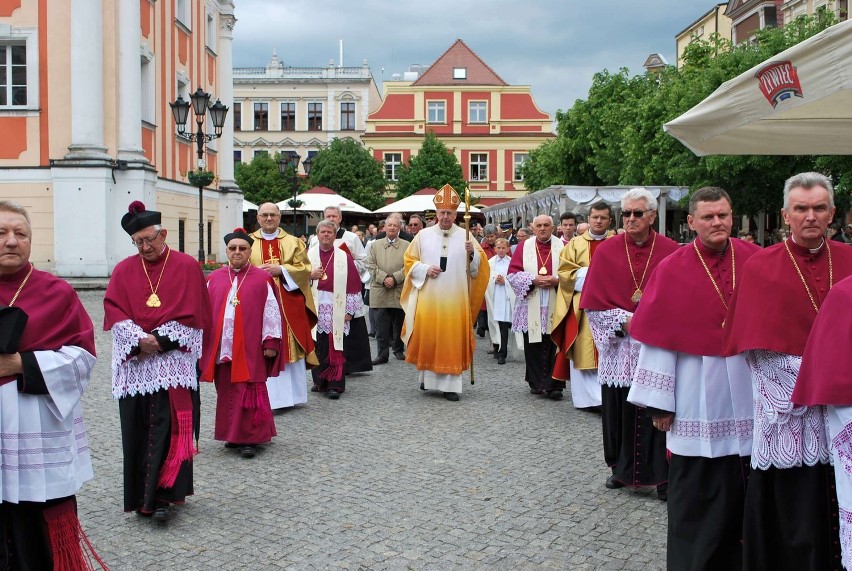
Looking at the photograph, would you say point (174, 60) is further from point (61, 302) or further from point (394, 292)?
point (61, 302)

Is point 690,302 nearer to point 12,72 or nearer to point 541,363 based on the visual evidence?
point 541,363

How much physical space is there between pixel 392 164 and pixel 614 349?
59.2 m

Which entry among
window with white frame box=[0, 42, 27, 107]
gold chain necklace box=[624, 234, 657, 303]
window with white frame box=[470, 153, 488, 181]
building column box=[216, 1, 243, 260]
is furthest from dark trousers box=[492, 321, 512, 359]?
window with white frame box=[470, 153, 488, 181]

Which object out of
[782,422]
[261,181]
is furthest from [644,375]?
[261,181]

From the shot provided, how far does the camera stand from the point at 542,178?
42.2 metres

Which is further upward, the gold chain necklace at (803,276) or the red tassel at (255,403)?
the gold chain necklace at (803,276)

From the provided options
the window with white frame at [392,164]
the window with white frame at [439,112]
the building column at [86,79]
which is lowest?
the building column at [86,79]

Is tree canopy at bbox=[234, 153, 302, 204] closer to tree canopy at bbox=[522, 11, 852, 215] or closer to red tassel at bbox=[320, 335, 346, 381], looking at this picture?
tree canopy at bbox=[522, 11, 852, 215]

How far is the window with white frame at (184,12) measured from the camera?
1110 inches

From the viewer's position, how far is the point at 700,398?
4.30 meters

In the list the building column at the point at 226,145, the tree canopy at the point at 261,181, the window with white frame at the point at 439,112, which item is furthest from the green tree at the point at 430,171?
the building column at the point at 226,145

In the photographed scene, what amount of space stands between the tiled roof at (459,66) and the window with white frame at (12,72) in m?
45.0

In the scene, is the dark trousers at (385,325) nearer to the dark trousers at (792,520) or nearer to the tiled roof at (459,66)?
the dark trousers at (792,520)

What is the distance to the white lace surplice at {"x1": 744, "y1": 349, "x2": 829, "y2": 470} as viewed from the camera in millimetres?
3586
